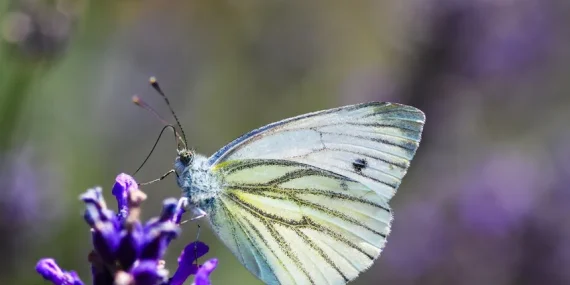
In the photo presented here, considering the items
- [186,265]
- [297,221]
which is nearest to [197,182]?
[297,221]

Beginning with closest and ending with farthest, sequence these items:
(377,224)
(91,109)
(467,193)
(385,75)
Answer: (377,224), (467,193), (385,75), (91,109)

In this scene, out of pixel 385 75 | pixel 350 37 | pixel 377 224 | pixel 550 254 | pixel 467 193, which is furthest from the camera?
pixel 350 37

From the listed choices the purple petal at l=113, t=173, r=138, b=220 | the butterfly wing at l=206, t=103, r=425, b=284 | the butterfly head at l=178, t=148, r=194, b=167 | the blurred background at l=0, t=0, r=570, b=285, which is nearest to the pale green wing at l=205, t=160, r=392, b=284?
the butterfly wing at l=206, t=103, r=425, b=284

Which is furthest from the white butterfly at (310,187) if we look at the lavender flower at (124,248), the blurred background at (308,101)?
the blurred background at (308,101)

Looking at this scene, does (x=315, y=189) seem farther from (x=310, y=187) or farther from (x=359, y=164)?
(x=359, y=164)

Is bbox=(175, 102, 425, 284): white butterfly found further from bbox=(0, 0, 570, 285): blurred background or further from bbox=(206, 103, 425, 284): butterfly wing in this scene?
bbox=(0, 0, 570, 285): blurred background

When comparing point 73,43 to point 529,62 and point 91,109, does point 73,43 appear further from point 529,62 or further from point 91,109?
point 529,62

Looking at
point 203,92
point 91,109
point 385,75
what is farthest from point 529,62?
point 91,109
